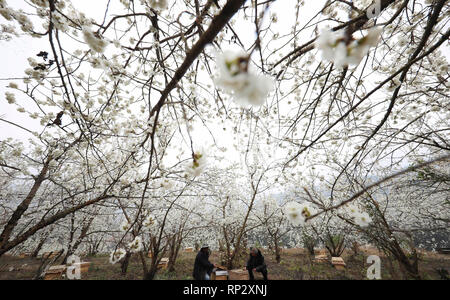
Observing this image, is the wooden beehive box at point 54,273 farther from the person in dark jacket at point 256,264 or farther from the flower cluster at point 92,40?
the flower cluster at point 92,40

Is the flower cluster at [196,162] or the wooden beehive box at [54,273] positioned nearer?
the flower cluster at [196,162]

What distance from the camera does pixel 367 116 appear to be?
226 centimetres

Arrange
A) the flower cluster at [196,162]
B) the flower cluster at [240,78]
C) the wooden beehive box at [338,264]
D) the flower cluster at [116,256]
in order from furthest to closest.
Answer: the wooden beehive box at [338,264] → the flower cluster at [116,256] → the flower cluster at [196,162] → the flower cluster at [240,78]

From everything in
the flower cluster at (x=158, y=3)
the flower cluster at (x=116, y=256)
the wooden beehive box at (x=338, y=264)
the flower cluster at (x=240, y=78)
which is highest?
the flower cluster at (x=158, y=3)

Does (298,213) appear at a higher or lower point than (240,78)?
lower

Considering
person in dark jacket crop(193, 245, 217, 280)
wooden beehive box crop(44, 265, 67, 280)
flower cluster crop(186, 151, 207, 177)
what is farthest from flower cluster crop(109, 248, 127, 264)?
wooden beehive box crop(44, 265, 67, 280)

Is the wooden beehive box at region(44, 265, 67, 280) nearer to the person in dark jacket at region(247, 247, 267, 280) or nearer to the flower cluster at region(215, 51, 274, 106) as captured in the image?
the person in dark jacket at region(247, 247, 267, 280)

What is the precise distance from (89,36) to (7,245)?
3.15m

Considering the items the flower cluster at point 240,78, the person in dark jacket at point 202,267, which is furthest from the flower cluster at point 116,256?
the person in dark jacket at point 202,267

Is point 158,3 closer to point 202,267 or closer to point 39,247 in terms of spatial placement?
point 202,267

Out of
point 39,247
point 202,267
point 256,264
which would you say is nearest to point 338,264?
point 256,264
